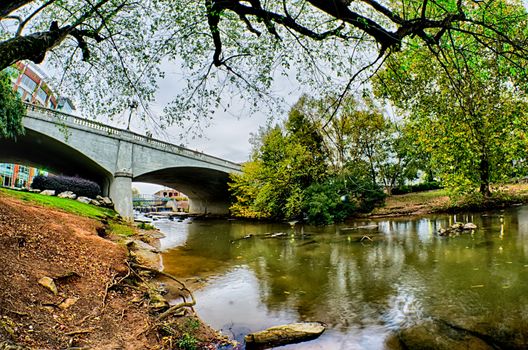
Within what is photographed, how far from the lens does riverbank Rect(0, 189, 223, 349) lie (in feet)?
10.2

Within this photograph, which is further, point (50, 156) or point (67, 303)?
point (50, 156)

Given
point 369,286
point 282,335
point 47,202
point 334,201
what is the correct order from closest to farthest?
point 282,335
point 369,286
point 47,202
point 334,201

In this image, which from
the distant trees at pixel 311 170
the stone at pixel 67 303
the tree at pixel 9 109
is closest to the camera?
the stone at pixel 67 303

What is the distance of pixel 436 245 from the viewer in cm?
1034

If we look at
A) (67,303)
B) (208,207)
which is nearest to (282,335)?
(67,303)

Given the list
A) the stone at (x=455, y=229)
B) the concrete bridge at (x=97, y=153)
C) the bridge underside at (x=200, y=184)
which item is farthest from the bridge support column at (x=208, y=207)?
the stone at (x=455, y=229)

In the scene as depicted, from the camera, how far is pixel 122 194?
735 inches

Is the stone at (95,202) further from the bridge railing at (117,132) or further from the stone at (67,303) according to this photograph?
the stone at (67,303)

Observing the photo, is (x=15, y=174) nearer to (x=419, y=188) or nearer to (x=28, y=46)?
(x=419, y=188)

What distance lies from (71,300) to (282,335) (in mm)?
2795

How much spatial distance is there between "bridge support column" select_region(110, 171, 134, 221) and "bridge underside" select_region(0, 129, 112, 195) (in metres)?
0.70

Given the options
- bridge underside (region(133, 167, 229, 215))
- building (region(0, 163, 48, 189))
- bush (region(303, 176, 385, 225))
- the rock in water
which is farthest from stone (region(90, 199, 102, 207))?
building (region(0, 163, 48, 189))

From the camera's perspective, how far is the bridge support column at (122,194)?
60.4 ft

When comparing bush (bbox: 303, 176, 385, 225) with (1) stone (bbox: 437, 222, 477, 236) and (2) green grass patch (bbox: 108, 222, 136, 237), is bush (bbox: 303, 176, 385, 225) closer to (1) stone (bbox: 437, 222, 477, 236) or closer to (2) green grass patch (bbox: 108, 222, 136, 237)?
(1) stone (bbox: 437, 222, 477, 236)
